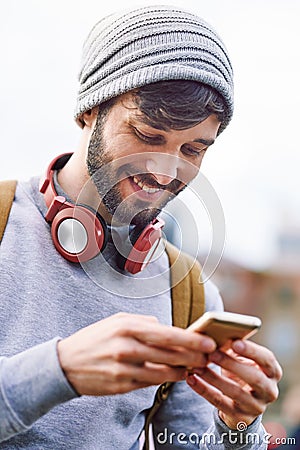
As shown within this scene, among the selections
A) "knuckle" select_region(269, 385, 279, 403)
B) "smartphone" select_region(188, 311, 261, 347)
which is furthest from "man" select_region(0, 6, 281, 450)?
"smartphone" select_region(188, 311, 261, 347)

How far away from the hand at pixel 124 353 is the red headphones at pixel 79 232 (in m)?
0.32

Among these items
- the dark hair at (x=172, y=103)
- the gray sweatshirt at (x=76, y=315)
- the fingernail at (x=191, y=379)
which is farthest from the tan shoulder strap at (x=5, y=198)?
the fingernail at (x=191, y=379)

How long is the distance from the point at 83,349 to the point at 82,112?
1.82 feet

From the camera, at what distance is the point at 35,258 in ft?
3.52

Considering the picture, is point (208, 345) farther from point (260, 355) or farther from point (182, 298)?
point (182, 298)

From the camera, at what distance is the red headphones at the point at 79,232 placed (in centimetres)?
109

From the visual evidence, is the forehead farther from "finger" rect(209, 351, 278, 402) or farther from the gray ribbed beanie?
"finger" rect(209, 351, 278, 402)

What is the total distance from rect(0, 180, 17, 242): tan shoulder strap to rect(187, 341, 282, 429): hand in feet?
1.27

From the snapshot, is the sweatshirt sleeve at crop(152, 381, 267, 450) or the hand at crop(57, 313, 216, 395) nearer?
the hand at crop(57, 313, 216, 395)

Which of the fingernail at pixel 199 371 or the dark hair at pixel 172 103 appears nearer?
the fingernail at pixel 199 371

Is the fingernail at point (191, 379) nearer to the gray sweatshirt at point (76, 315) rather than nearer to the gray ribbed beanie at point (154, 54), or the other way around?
the gray sweatshirt at point (76, 315)

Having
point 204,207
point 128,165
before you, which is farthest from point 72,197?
point 204,207

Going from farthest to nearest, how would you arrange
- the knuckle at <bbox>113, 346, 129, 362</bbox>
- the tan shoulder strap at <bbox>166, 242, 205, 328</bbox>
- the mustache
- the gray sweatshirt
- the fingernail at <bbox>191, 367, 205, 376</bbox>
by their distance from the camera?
the tan shoulder strap at <bbox>166, 242, 205, 328</bbox> < the mustache < the gray sweatshirt < the fingernail at <bbox>191, 367, 205, 376</bbox> < the knuckle at <bbox>113, 346, 129, 362</bbox>

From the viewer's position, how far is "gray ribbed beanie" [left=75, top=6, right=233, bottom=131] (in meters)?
1.08
